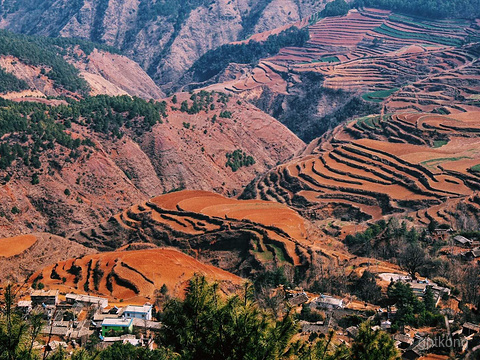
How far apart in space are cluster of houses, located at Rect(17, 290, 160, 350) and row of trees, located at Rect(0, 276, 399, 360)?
19692 millimetres

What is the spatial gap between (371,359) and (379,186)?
222 feet

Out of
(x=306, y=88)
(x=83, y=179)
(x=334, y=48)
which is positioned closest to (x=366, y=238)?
(x=83, y=179)

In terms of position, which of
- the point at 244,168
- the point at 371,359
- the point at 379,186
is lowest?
the point at 244,168

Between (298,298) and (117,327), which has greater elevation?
(117,327)

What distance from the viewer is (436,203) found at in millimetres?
80500

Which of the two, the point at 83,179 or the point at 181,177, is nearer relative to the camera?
the point at 83,179

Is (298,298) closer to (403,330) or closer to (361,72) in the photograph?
(403,330)

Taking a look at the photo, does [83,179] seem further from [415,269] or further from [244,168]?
[415,269]

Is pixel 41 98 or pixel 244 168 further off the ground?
pixel 41 98

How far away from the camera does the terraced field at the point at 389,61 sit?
13088 centimetres

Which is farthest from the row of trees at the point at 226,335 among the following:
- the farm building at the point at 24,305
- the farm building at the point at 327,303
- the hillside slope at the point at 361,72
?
the hillside slope at the point at 361,72

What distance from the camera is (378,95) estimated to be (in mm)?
136750

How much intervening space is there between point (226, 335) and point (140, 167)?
85.1m

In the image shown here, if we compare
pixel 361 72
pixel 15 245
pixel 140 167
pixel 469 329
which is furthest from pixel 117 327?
pixel 361 72
